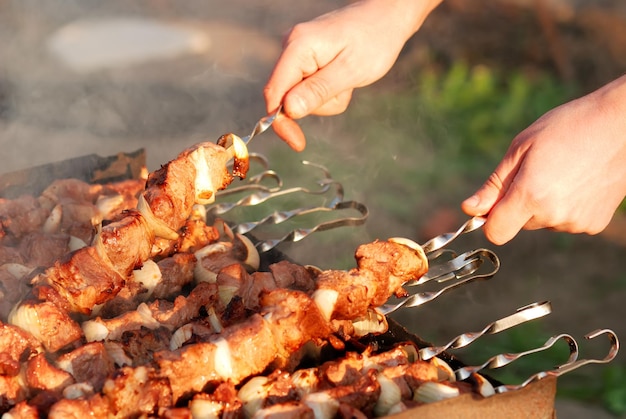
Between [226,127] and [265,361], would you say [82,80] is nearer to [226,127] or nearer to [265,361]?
[226,127]

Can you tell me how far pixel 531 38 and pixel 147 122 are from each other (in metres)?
4.66

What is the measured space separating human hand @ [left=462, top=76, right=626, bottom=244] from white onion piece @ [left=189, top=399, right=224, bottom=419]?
1419mm

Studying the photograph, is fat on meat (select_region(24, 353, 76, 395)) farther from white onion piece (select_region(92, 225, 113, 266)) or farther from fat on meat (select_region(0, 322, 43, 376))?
white onion piece (select_region(92, 225, 113, 266))

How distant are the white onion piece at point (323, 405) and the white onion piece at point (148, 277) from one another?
96cm

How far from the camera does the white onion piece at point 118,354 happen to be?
2516 mm

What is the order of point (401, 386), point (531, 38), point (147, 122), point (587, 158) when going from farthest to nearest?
point (531, 38)
point (147, 122)
point (587, 158)
point (401, 386)

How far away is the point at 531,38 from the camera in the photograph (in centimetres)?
873

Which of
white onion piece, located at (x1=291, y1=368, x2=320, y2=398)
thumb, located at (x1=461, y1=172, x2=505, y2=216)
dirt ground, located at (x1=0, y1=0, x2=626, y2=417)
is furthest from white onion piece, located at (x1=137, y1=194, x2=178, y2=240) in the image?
dirt ground, located at (x1=0, y1=0, x2=626, y2=417)

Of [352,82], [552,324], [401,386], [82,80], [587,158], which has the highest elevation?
[82,80]

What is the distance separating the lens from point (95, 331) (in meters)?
2.67

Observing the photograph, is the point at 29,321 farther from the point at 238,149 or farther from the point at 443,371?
the point at 443,371

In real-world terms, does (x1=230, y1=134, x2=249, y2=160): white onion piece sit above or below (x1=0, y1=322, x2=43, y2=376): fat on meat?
above

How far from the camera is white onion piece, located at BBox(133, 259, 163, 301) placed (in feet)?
9.89

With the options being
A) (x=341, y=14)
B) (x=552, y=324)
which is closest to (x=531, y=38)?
(x=552, y=324)
